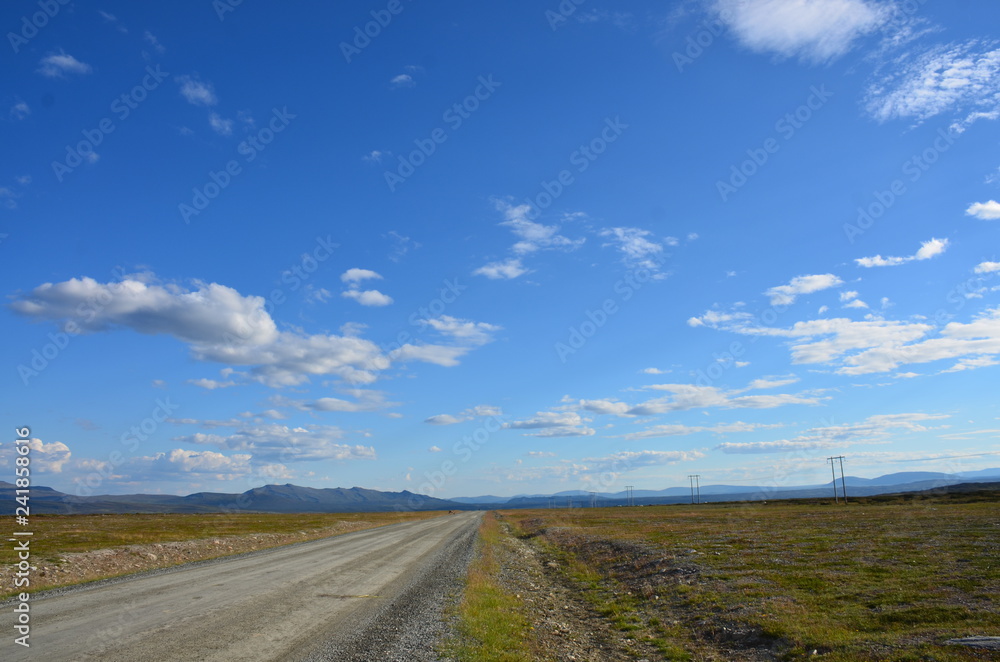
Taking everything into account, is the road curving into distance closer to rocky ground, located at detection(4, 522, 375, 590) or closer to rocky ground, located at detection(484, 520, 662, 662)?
rocky ground, located at detection(484, 520, 662, 662)

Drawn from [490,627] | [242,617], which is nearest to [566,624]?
[490,627]

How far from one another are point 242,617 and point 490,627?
6.78 meters

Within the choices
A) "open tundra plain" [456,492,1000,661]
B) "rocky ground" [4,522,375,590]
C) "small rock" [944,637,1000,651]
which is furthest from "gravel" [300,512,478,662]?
"rocky ground" [4,522,375,590]

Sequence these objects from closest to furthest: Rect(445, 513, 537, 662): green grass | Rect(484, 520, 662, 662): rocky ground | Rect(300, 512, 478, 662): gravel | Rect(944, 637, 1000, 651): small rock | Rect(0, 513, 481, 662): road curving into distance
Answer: Rect(0, 513, 481, 662): road curving into distance, Rect(944, 637, 1000, 651): small rock, Rect(300, 512, 478, 662): gravel, Rect(445, 513, 537, 662): green grass, Rect(484, 520, 662, 662): rocky ground

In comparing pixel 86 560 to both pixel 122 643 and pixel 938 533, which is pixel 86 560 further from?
pixel 938 533

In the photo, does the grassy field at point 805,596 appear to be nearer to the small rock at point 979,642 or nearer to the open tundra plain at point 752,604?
the open tundra plain at point 752,604

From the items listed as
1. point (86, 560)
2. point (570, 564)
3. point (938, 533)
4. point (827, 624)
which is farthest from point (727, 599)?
point (938, 533)

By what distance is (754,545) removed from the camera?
131 ft

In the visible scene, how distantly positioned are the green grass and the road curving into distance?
85 centimetres

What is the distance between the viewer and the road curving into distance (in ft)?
38.1

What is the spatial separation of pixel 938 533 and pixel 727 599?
1376 inches

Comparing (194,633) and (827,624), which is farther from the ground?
(194,633)

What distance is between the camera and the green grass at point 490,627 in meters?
12.9

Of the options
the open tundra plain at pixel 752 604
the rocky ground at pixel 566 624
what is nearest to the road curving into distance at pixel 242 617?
the open tundra plain at pixel 752 604
